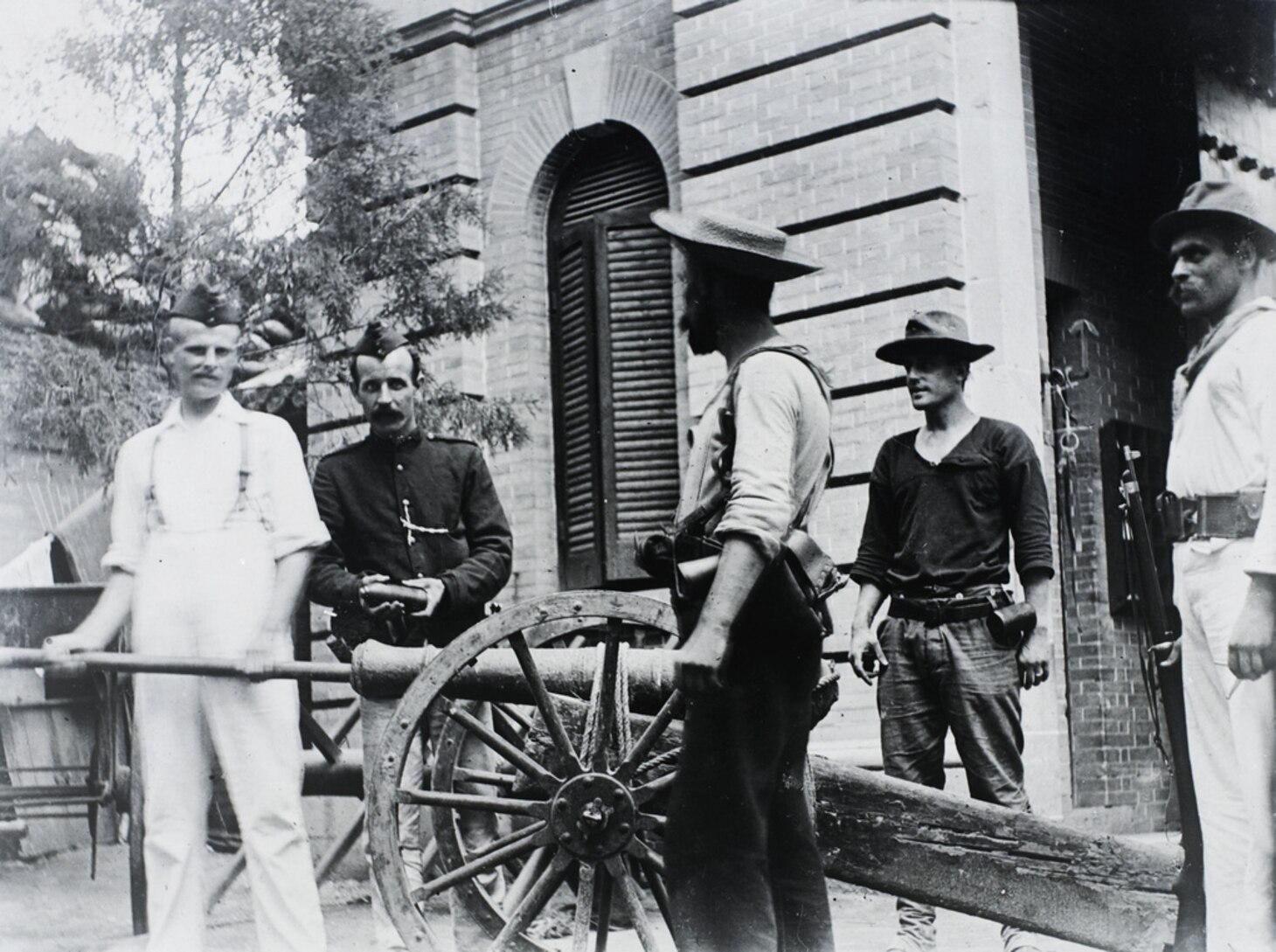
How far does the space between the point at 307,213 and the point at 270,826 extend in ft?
12.5

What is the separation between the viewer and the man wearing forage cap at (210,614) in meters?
4.66

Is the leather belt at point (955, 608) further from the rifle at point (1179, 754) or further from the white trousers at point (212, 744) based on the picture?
the white trousers at point (212, 744)

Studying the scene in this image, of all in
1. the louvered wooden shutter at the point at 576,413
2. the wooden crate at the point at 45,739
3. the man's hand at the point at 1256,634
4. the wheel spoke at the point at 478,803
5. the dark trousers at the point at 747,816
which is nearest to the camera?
the dark trousers at the point at 747,816

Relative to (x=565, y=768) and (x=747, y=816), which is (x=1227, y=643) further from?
(x=565, y=768)

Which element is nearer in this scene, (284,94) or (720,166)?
(284,94)

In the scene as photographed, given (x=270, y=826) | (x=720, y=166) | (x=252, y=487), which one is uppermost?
(x=720, y=166)

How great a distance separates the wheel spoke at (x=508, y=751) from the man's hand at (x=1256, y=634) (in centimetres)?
176

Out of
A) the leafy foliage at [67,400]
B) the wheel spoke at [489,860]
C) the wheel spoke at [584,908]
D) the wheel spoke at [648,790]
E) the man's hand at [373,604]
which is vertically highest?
the leafy foliage at [67,400]

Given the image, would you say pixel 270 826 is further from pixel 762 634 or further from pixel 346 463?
pixel 762 634

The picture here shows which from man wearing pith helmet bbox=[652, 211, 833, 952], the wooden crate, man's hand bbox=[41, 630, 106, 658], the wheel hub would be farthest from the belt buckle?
the wooden crate

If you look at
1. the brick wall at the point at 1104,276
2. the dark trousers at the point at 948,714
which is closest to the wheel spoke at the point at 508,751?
the dark trousers at the point at 948,714

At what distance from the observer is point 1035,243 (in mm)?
8125

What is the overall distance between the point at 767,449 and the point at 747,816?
0.81 metres

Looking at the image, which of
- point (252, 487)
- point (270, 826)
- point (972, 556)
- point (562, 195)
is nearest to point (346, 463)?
point (252, 487)
